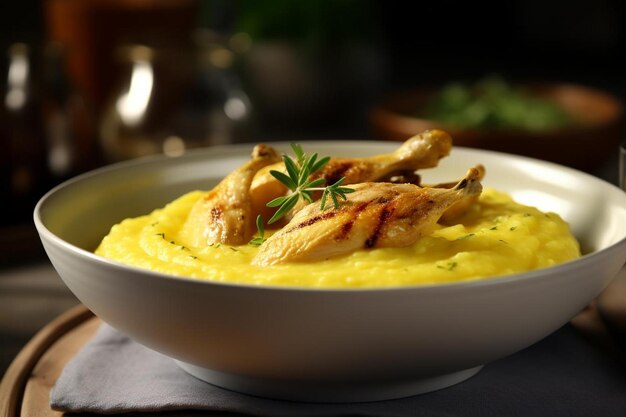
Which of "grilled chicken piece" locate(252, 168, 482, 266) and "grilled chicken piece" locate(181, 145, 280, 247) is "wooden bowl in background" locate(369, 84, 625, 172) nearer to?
"grilled chicken piece" locate(181, 145, 280, 247)

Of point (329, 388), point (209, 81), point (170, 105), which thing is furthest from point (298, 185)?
point (170, 105)

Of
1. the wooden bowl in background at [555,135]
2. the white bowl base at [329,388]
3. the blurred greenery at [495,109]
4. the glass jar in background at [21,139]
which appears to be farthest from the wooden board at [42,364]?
the blurred greenery at [495,109]

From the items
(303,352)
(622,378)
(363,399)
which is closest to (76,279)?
(303,352)

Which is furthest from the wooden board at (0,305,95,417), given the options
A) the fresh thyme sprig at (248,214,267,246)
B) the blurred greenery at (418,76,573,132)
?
the blurred greenery at (418,76,573,132)

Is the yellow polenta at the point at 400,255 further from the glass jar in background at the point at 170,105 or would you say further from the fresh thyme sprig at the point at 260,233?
the glass jar in background at the point at 170,105

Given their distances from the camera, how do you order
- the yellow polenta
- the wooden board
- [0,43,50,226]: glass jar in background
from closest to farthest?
the yellow polenta → the wooden board → [0,43,50,226]: glass jar in background
